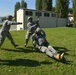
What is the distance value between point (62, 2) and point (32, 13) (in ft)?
34.7

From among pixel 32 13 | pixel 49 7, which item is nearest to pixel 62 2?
pixel 49 7

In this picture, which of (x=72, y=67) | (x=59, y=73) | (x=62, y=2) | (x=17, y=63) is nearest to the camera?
(x=59, y=73)

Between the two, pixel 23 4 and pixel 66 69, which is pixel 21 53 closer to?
pixel 66 69

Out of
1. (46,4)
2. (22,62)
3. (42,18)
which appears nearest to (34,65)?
(22,62)

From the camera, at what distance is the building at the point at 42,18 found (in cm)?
4447

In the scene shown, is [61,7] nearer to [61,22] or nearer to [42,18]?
[61,22]

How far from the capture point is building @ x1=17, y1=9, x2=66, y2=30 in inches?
1751

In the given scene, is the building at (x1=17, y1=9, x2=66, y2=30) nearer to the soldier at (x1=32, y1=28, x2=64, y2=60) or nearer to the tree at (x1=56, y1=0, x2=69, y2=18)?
the tree at (x1=56, y1=0, x2=69, y2=18)

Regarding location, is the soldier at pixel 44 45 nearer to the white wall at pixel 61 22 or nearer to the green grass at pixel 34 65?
the green grass at pixel 34 65

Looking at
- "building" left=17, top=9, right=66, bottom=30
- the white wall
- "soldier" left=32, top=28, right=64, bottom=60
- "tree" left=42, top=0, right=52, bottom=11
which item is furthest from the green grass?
"tree" left=42, top=0, right=52, bottom=11

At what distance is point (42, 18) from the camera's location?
4831 centimetres

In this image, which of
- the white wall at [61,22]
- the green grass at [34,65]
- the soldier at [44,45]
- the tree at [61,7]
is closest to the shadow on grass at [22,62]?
the green grass at [34,65]

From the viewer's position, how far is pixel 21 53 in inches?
402

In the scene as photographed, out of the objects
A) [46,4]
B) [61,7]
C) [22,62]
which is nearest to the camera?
[22,62]
